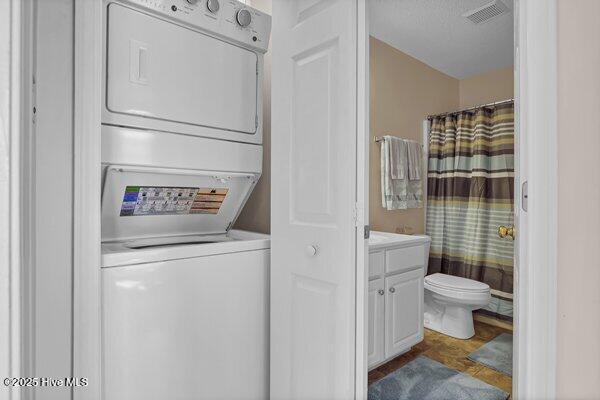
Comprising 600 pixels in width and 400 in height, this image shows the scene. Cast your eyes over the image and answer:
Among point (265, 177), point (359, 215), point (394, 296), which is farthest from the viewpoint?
point (394, 296)

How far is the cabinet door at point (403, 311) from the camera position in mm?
2141

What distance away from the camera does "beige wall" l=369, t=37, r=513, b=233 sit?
2.90 metres

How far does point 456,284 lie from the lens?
2.72 meters

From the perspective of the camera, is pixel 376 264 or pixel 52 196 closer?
pixel 52 196

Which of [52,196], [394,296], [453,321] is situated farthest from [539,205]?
[453,321]

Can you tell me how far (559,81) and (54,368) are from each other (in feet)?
5.18

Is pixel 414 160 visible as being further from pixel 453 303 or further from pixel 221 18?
pixel 221 18

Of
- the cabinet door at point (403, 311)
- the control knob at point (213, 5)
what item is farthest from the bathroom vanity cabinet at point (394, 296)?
the control knob at point (213, 5)

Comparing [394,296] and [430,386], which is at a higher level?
[394,296]

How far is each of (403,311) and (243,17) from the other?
1.98 metres

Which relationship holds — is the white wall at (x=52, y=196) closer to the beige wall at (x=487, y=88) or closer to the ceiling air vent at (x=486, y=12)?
the ceiling air vent at (x=486, y=12)

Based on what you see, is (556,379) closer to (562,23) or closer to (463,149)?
(562,23)

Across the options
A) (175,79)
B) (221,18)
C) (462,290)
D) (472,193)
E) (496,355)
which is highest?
(221,18)
